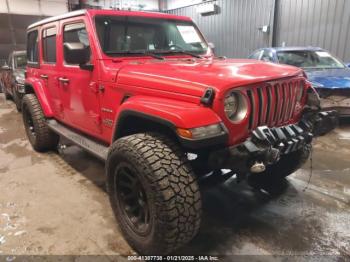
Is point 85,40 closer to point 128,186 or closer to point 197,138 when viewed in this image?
point 128,186

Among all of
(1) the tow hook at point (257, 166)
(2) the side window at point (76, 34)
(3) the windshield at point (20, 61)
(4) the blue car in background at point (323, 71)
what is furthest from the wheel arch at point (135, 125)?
(3) the windshield at point (20, 61)

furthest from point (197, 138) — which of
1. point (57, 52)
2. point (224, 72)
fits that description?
point (57, 52)

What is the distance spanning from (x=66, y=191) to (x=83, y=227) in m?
0.75

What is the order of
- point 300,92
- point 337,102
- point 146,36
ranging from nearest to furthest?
1. point 300,92
2. point 146,36
3. point 337,102

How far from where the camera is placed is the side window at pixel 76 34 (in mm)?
2656

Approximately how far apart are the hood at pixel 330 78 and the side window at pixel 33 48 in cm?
437

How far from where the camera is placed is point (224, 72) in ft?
6.37

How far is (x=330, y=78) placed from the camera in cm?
506

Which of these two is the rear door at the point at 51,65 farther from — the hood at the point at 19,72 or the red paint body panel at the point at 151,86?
the hood at the point at 19,72

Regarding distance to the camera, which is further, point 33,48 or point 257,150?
point 33,48

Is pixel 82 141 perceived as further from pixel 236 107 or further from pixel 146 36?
pixel 236 107

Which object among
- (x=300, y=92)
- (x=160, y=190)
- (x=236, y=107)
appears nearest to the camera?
(x=160, y=190)

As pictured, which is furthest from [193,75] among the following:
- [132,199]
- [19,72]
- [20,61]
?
[20,61]

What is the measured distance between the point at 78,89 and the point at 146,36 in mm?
839
